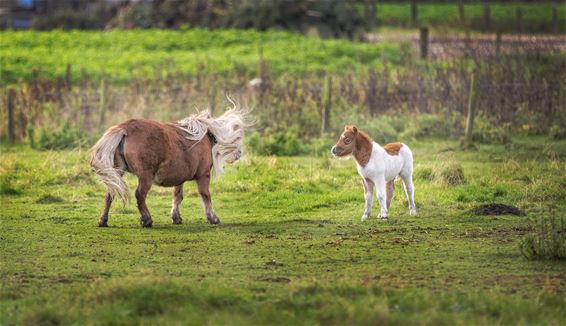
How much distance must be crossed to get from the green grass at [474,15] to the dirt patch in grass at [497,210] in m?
29.8

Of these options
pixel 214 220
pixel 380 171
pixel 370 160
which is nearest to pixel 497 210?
pixel 380 171

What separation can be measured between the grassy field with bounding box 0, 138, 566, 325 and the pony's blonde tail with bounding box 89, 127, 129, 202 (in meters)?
0.57

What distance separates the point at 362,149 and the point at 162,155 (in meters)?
2.72

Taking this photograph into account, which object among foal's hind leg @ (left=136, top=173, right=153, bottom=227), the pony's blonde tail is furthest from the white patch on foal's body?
the pony's blonde tail

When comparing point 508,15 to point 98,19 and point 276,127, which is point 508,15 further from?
point 276,127

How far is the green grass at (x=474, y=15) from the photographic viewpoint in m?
47.1

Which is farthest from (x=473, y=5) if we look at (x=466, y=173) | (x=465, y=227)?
(x=465, y=227)

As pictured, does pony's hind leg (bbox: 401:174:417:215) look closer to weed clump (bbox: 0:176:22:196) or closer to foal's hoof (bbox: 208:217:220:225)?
foal's hoof (bbox: 208:217:220:225)

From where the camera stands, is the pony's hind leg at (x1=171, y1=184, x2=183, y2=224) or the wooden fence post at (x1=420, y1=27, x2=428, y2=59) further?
the wooden fence post at (x1=420, y1=27, x2=428, y2=59)

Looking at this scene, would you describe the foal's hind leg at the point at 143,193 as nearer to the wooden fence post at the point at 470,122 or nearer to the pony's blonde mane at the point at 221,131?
the pony's blonde mane at the point at 221,131

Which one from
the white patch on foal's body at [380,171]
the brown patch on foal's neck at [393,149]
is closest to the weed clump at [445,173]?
the brown patch on foal's neck at [393,149]

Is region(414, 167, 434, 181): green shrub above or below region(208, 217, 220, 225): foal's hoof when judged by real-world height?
below

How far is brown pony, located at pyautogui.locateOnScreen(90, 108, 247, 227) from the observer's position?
13891mm

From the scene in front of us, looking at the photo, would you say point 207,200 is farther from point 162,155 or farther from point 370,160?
point 370,160
